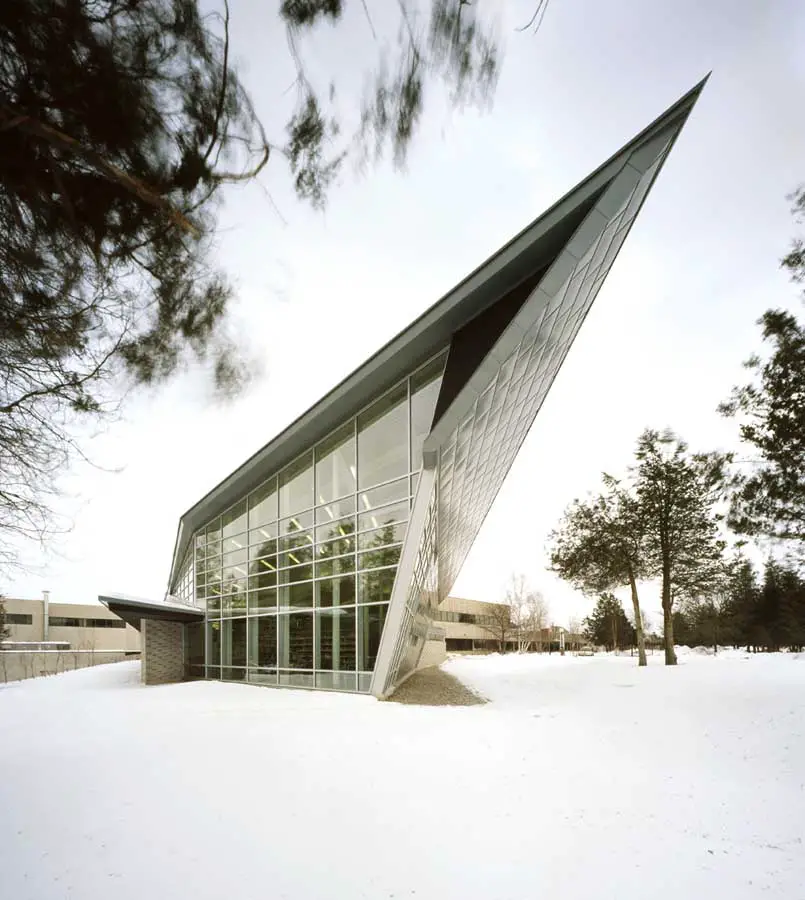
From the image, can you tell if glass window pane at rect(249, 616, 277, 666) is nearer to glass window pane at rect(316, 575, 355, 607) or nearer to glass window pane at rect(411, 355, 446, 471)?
glass window pane at rect(316, 575, 355, 607)

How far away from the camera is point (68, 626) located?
63750 mm

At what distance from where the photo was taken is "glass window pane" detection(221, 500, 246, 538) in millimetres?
22203

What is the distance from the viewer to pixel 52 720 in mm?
11906

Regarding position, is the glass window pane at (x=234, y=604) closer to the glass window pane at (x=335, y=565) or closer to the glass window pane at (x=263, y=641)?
the glass window pane at (x=263, y=641)

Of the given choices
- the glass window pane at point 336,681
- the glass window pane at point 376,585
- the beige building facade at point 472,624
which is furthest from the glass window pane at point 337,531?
the beige building facade at point 472,624

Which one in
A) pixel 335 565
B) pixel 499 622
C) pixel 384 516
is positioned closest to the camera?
pixel 384 516

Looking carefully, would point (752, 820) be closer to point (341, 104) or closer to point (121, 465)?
point (121, 465)

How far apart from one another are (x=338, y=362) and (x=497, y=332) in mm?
8410

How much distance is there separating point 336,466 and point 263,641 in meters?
6.88

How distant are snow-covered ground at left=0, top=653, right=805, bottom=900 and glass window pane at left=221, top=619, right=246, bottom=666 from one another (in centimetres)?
885

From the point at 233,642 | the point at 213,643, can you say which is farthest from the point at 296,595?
the point at 213,643

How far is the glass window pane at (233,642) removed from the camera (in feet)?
67.3

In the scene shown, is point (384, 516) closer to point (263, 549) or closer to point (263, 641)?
point (263, 549)

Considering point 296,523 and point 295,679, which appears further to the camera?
point 296,523
